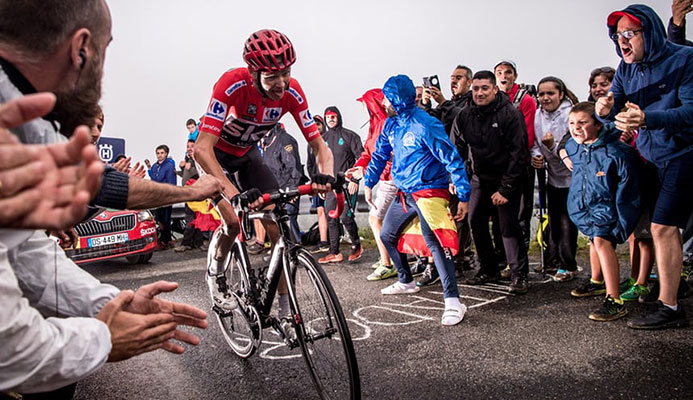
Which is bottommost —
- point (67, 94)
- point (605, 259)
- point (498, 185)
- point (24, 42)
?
point (605, 259)

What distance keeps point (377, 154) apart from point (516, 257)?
1.92 m

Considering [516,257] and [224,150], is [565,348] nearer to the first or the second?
[516,257]

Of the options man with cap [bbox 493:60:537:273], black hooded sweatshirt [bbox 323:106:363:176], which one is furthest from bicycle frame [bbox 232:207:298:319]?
black hooded sweatshirt [bbox 323:106:363:176]

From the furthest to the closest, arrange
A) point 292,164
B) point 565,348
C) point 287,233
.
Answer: point 292,164 → point 565,348 → point 287,233

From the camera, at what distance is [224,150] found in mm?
4211

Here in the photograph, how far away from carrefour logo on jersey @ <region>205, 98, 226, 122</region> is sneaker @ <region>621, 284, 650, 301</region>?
13.6ft

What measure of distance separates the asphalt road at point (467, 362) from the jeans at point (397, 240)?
39cm

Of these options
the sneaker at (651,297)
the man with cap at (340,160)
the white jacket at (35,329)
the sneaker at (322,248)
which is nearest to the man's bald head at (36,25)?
the white jacket at (35,329)

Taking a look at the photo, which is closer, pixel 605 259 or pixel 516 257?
pixel 605 259

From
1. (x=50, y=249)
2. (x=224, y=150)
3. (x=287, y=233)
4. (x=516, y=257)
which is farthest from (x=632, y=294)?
(x=50, y=249)

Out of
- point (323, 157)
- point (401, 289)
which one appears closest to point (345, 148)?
point (401, 289)

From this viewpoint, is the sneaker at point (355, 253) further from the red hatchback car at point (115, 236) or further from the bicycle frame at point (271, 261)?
the bicycle frame at point (271, 261)

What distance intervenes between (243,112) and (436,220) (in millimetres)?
2074

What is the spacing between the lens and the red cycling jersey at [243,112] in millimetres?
3729
